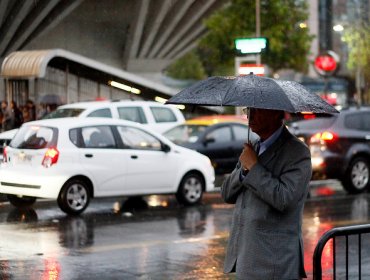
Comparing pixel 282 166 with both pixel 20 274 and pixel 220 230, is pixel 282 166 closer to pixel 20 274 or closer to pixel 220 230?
pixel 20 274

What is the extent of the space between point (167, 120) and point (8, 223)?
1051 cm

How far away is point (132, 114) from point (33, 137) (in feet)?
26.5

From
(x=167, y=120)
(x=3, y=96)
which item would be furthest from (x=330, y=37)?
(x=167, y=120)

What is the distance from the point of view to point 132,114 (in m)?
23.7

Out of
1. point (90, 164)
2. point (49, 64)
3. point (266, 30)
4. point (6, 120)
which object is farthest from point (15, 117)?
point (266, 30)

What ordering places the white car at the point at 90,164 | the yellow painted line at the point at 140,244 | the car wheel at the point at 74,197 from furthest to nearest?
1. the white car at the point at 90,164
2. the car wheel at the point at 74,197
3. the yellow painted line at the point at 140,244

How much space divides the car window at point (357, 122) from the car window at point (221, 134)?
10.0 ft

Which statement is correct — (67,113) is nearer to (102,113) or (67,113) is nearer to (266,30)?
(102,113)

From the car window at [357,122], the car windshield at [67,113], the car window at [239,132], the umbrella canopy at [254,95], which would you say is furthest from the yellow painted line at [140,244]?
the car windshield at [67,113]

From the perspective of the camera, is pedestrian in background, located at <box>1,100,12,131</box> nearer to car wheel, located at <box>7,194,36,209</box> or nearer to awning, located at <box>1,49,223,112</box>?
awning, located at <box>1,49,223,112</box>

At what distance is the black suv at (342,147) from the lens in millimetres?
19312

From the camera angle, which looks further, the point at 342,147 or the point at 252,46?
the point at 252,46

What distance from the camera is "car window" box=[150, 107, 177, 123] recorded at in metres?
24.2

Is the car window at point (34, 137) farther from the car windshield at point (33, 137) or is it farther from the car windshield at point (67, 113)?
the car windshield at point (67, 113)
